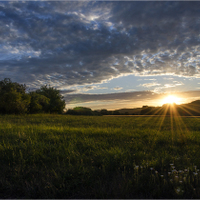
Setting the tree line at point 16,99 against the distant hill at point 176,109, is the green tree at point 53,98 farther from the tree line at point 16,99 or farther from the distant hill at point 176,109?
the distant hill at point 176,109

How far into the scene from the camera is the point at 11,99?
19.0 metres

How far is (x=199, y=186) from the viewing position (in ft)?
8.52

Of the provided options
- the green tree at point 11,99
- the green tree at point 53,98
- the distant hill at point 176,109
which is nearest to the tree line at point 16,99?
the green tree at point 11,99

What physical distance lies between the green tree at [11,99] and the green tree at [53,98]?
28.3 feet

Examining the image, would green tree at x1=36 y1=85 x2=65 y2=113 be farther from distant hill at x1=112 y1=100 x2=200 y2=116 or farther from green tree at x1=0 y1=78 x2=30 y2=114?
distant hill at x1=112 y1=100 x2=200 y2=116

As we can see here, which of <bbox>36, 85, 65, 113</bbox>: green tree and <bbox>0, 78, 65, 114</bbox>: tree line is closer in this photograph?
<bbox>0, 78, 65, 114</bbox>: tree line

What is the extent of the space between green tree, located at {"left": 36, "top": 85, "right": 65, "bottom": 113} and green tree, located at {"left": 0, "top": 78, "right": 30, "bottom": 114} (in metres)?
8.62

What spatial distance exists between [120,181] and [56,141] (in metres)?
3.49

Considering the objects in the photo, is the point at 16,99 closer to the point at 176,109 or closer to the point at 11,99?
the point at 11,99

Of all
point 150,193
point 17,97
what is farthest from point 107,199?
point 17,97

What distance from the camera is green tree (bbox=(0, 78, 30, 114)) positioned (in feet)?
61.6

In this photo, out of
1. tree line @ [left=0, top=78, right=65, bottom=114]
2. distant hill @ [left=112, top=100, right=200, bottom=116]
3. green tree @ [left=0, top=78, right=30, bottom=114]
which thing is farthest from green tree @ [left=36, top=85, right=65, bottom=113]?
distant hill @ [left=112, top=100, right=200, bottom=116]

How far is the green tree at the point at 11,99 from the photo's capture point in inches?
739

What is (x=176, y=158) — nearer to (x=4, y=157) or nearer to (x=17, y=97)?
(x=4, y=157)
